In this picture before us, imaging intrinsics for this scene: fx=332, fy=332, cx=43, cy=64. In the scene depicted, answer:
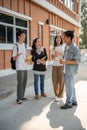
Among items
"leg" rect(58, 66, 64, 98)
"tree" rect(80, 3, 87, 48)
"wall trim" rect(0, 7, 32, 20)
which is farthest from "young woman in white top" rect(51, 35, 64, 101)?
"tree" rect(80, 3, 87, 48)

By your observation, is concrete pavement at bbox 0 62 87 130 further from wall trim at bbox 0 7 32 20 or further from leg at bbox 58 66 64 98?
wall trim at bbox 0 7 32 20

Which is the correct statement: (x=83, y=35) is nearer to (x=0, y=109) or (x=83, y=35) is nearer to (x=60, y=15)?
(x=60, y=15)

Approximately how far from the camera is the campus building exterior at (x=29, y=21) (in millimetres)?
15572

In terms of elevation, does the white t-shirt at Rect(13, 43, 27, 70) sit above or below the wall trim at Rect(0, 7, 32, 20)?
below

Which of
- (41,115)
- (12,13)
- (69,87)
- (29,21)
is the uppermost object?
(12,13)

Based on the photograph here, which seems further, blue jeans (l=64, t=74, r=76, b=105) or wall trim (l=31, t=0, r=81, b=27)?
wall trim (l=31, t=0, r=81, b=27)

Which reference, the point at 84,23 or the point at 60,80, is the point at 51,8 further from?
the point at 84,23

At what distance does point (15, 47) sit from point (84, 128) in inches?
119

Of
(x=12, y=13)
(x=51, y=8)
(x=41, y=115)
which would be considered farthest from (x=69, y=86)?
(x=51, y=8)

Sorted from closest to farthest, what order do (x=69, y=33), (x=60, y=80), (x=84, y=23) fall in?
(x=69, y=33) < (x=60, y=80) < (x=84, y=23)

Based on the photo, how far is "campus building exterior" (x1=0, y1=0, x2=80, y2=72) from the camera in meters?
15.6

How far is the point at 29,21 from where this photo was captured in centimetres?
1916

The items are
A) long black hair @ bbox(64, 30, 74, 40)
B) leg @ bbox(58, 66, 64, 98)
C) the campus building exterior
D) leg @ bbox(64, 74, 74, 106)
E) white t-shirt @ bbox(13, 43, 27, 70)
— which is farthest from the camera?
the campus building exterior

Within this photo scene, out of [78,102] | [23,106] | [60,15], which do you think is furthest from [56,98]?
[60,15]
